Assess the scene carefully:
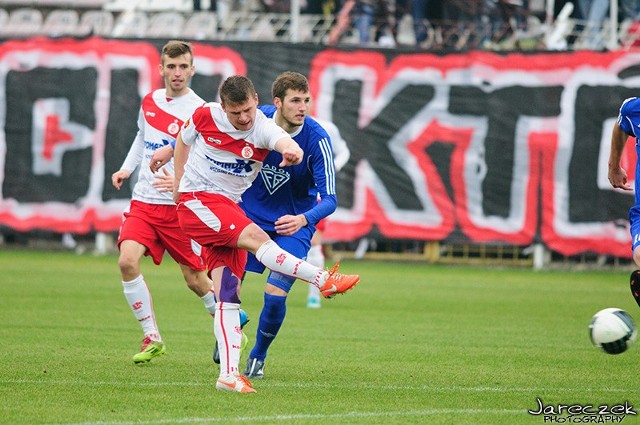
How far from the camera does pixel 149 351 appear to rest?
9.98 meters

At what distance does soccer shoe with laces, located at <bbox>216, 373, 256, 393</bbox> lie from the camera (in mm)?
8320

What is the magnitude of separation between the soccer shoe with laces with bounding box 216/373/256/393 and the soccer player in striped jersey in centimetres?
204

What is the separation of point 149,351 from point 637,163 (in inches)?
167

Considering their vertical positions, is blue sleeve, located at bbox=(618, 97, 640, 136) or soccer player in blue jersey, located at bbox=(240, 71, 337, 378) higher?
blue sleeve, located at bbox=(618, 97, 640, 136)

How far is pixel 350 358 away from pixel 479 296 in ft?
23.4

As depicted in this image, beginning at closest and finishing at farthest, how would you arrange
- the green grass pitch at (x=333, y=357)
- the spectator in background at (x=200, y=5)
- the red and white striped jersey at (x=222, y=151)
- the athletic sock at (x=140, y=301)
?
the green grass pitch at (x=333, y=357) < the red and white striped jersey at (x=222, y=151) < the athletic sock at (x=140, y=301) < the spectator in background at (x=200, y=5)

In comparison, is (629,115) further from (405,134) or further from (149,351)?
(405,134)

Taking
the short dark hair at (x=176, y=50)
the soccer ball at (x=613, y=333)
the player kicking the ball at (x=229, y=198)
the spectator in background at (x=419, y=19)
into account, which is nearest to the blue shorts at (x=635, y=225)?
the soccer ball at (x=613, y=333)

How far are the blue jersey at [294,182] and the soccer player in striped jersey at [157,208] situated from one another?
1.20 m

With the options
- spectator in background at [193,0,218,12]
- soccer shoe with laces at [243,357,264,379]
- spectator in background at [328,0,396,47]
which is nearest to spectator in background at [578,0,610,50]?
spectator in background at [328,0,396,47]

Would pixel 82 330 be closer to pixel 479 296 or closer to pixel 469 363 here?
pixel 469 363

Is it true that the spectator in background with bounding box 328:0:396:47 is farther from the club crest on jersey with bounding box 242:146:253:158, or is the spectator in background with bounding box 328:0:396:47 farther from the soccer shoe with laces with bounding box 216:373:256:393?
the soccer shoe with laces with bounding box 216:373:256:393

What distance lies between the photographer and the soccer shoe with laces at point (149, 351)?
32.4ft

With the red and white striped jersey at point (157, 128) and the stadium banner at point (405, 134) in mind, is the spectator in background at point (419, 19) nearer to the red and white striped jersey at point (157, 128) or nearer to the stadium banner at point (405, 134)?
the stadium banner at point (405, 134)
